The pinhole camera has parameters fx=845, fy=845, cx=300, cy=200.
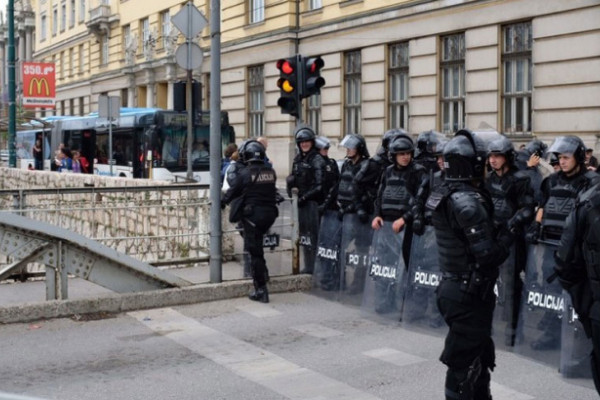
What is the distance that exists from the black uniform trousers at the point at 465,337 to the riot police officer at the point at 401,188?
3.02 metres

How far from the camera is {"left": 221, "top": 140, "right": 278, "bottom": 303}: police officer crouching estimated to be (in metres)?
9.41

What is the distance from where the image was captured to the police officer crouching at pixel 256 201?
9.41 metres

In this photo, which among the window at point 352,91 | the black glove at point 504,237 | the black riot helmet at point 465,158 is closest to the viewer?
the black riot helmet at point 465,158

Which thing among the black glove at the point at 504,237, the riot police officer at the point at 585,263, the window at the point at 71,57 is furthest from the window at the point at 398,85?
the window at the point at 71,57

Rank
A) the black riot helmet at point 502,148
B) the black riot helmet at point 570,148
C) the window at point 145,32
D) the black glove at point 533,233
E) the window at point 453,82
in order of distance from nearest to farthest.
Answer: the black riot helmet at point 570,148, the black glove at point 533,233, the black riot helmet at point 502,148, the window at point 453,82, the window at point 145,32

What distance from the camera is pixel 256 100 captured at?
33.8 meters

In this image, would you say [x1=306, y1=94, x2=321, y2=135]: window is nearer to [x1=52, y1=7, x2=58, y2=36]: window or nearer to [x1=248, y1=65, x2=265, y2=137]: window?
[x1=248, y1=65, x2=265, y2=137]: window

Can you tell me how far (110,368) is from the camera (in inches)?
270

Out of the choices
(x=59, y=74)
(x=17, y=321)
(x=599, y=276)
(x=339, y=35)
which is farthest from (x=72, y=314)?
(x=59, y=74)

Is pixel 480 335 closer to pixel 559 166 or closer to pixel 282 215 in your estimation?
pixel 559 166

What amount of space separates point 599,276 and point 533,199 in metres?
2.89

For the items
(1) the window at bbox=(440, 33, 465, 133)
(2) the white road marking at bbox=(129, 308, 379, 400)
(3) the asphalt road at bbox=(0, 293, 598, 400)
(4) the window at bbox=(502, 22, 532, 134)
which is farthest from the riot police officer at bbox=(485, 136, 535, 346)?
(1) the window at bbox=(440, 33, 465, 133)

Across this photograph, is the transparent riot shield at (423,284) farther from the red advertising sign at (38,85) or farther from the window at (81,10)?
the window at (81,10)

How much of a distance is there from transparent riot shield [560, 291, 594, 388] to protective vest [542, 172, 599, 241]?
86 cm
